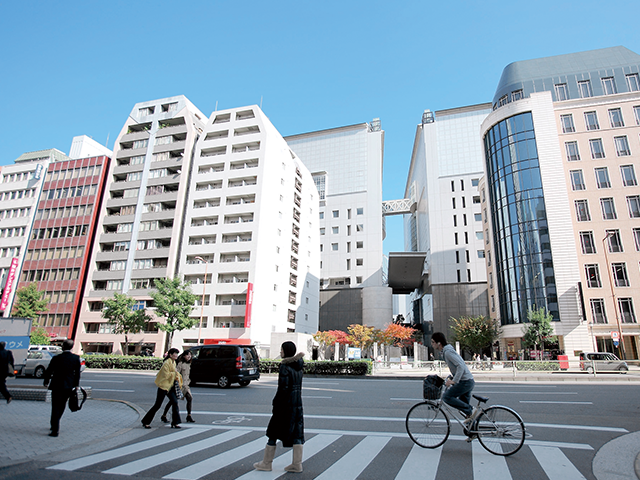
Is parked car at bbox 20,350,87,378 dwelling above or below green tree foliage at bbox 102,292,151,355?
below

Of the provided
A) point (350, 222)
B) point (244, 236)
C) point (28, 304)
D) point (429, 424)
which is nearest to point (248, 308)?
point (244, 236)

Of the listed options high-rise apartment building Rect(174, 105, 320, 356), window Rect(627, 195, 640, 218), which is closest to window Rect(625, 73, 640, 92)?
window Rect(627, 195, 640, 218)

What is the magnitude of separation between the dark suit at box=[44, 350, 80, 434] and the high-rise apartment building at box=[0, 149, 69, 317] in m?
62.0

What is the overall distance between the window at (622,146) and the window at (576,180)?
15.1 feet

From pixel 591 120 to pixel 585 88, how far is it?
877 centimetres

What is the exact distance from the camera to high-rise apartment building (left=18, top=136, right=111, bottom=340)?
5284 centimetres

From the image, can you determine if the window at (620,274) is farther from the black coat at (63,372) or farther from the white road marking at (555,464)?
the black coat at (63,372)

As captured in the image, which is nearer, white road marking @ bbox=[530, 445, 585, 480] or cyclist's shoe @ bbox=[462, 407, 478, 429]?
white road marking @ bbox=[530, 445, 585, 480]

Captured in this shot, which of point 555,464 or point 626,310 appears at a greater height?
point 626,310

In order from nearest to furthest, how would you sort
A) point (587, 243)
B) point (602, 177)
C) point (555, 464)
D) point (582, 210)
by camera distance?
point (555, 464), point (587, 243), point (582, 210), point (602, 177)

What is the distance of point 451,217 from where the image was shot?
6894cm

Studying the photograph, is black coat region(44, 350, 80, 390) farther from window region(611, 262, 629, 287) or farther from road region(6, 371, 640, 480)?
window region(611, 262, 629, 287)

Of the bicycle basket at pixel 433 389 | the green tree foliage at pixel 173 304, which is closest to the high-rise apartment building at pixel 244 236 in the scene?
the green tree foliage at pixel 173 304

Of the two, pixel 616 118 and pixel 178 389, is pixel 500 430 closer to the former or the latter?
pixel 178 389
